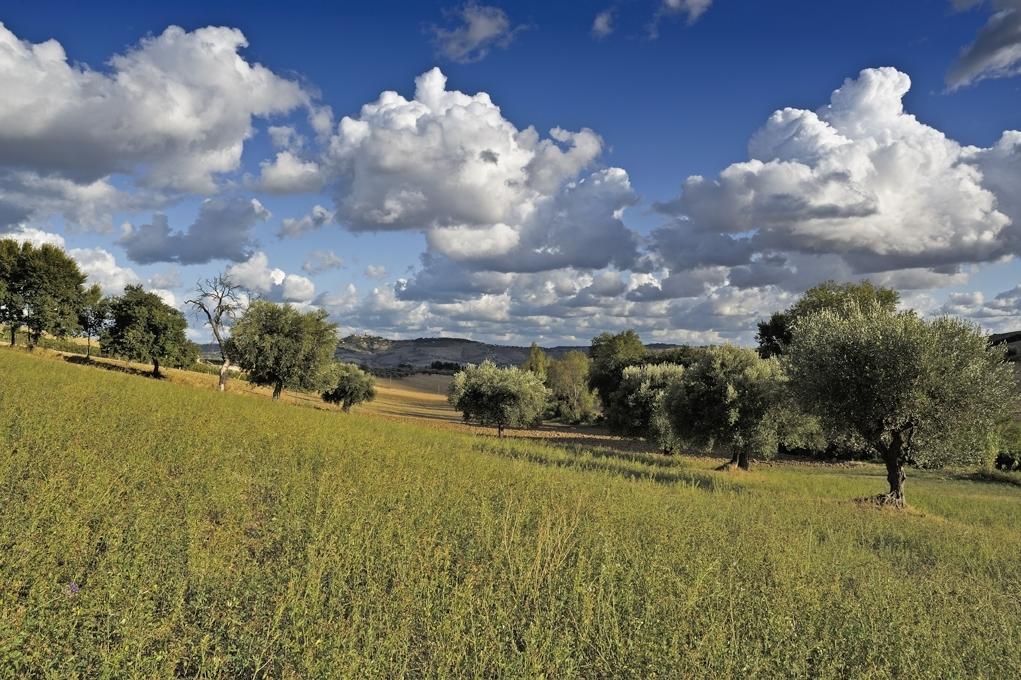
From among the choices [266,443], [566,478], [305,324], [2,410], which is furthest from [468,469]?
[305,324]

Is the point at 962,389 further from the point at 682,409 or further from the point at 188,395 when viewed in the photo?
the point at 188,395

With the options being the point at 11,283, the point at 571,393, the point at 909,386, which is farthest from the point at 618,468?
the point at 11,283

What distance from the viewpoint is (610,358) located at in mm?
79438

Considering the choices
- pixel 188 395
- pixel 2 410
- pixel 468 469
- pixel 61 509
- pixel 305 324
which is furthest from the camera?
pixel 305 324

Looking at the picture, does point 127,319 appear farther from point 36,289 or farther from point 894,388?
point 894,388

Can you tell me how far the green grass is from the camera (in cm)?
495

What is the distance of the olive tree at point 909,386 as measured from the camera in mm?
18641

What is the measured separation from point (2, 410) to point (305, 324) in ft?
109

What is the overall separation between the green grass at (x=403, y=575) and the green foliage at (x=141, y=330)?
181ft

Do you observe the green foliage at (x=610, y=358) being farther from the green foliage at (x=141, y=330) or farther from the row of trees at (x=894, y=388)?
the green foliage at (x=141, y=330)

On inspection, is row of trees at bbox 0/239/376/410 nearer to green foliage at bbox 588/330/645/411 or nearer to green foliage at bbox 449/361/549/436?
green foliage at bbox 449/361/549/436

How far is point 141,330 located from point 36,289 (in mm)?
11955

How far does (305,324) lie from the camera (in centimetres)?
4325

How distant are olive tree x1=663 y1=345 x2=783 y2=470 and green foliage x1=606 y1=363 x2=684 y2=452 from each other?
8587 millimetres
